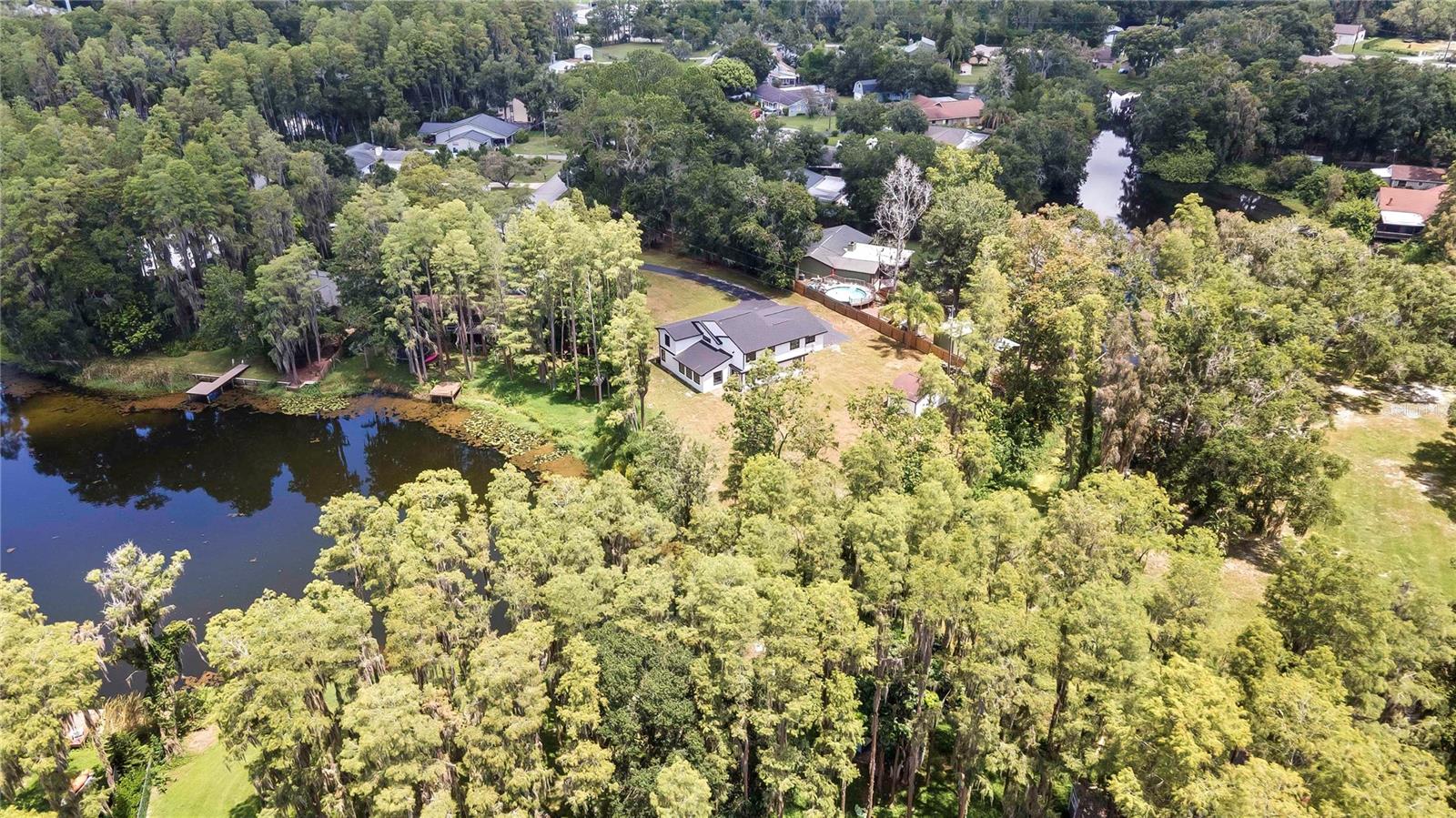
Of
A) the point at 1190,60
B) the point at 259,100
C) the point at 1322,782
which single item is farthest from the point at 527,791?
the point at 1190,60

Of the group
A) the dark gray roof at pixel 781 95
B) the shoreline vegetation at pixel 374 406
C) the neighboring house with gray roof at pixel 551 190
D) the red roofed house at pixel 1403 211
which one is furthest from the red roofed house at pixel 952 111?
the shoreline vegetation at pixel 374 406

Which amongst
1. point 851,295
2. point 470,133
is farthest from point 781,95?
point 851,295

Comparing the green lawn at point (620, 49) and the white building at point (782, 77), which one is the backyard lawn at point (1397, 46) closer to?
the white building at point (782, 77)

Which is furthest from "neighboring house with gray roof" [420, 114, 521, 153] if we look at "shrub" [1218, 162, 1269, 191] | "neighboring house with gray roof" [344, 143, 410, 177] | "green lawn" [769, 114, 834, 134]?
"shrub" [1218, 162, 1269, 191]

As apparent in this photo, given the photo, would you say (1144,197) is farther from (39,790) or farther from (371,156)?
(39,790)

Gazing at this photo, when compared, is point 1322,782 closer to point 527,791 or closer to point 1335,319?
point 527,791

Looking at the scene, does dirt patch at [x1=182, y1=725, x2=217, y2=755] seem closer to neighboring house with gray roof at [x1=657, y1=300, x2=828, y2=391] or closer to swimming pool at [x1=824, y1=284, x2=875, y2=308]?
neighboring house with gray roof at [x1=657, y1=300, x2=828, y2=391]
